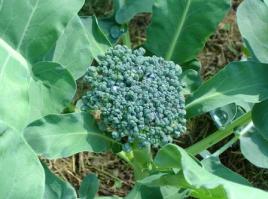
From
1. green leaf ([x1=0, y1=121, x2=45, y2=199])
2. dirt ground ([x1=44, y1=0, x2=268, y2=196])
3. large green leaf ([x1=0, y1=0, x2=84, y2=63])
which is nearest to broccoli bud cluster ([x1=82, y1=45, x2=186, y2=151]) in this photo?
large green leaf ([x1=0, y1=0, x2=84, y2=63])

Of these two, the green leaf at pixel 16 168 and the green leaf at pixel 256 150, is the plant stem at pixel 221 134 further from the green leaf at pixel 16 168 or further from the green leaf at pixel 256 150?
the green leaf at pixel 16 168

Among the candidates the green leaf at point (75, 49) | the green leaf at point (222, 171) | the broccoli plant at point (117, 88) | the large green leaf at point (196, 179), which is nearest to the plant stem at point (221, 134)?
the broccoli plant at point (117, 88)

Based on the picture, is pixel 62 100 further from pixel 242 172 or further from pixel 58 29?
pixel 242 172

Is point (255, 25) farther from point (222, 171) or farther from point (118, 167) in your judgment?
point (118, 167)

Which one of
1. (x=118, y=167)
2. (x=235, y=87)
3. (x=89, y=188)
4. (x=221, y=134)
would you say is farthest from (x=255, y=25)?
(x=118, y=167)

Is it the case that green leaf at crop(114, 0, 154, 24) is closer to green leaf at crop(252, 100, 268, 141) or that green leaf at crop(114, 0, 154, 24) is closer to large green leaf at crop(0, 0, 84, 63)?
large green leaf at crop(0, 0, 84, 63)
